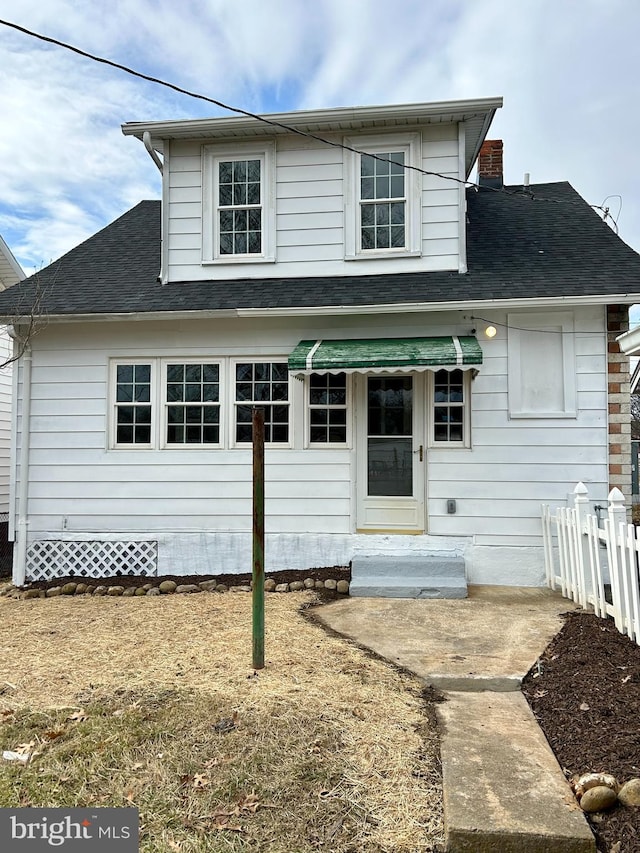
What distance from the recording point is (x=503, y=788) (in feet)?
8.39

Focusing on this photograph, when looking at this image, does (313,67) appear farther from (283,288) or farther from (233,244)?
(283,288)

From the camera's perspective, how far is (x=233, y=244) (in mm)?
7996

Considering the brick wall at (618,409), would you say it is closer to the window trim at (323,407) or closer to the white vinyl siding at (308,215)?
the white vinyl siding at (308,215)

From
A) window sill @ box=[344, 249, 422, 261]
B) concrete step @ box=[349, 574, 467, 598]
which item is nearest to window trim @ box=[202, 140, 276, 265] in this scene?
window sill @ box=[344, 249, 422, 261]

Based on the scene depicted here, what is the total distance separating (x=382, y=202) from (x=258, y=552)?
5453mm

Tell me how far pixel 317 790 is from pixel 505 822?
2.73ft

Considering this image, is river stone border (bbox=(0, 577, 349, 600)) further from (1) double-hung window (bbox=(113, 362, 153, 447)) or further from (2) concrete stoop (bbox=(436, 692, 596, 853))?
(2) concrete stoop (bbox=(436, 692, 596, 853))

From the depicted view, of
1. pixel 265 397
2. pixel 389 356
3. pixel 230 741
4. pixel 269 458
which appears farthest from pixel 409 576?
→ pixel 230 741

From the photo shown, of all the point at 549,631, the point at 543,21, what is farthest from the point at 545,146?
the point at 549,631

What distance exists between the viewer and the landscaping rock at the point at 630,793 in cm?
240

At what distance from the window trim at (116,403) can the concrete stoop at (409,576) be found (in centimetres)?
319

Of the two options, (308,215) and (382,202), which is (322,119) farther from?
(382,202)

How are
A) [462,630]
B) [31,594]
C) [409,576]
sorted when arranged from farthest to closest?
1. [31,594]
2. [409,576]
3. [462,630]

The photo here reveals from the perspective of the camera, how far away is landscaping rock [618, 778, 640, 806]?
2402mm
